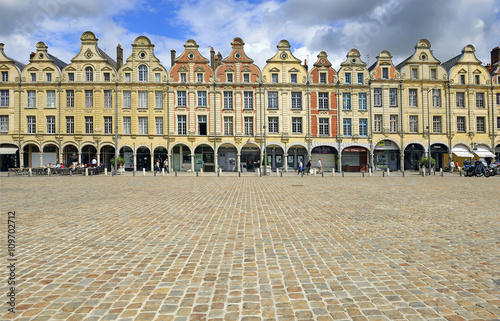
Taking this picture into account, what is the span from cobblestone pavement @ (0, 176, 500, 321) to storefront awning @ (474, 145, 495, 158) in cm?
3610

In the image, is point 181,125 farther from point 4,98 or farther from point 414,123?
point 414,123

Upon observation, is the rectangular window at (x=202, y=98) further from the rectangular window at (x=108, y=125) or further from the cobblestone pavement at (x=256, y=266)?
the cobblestone pavement at (x=256, y=266)

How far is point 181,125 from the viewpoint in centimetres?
3806

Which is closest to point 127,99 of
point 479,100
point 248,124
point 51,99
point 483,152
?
point 51,99

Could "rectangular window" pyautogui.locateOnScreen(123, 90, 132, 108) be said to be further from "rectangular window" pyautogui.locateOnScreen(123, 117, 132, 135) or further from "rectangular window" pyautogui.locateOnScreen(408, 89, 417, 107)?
"rectangular window" pyautogui.locateOnScreen(408, 89, 417, 107)

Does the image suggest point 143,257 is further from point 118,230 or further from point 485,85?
point 485,85

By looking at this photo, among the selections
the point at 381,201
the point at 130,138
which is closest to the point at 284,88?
the point at 130,138

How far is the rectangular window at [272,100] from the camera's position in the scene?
38625mm

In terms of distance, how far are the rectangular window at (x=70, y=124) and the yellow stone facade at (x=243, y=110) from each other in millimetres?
125

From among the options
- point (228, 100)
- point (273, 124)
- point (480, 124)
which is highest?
point (228, 100)

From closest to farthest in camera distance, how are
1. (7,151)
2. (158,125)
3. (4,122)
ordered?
(7,151), (4,122), (158,125)

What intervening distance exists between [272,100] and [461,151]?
23.3 meters

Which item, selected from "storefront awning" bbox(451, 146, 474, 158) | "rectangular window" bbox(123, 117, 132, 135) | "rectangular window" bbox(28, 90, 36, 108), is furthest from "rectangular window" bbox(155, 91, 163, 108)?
"storefront awning" bbox(451, 146, 474, 158)

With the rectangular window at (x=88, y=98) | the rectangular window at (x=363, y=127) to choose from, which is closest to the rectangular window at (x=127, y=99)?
the rectangular window at (x=88, y=98)
